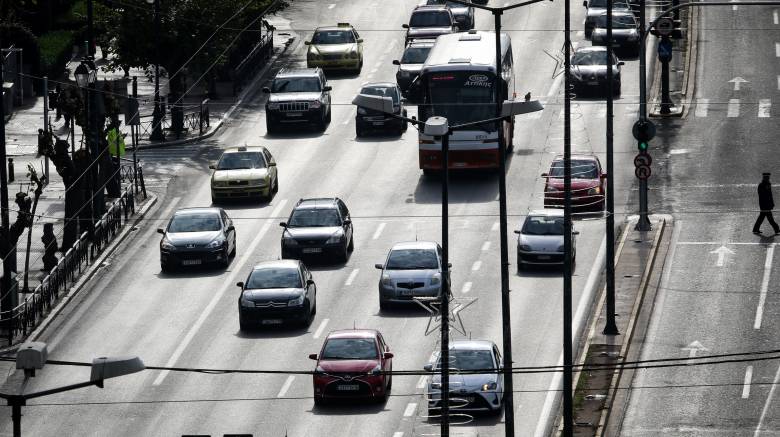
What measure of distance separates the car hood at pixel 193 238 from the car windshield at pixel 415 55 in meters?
21.8

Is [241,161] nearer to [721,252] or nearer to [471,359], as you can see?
[721,252]

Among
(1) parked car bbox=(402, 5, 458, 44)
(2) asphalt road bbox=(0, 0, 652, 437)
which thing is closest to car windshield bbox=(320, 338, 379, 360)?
(2) asphalt road bbox=(0, 0, 652, 437)

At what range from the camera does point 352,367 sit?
140 ft

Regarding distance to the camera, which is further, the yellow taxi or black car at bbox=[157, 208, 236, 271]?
the yellow taxi

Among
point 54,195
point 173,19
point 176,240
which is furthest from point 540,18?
point 176,240

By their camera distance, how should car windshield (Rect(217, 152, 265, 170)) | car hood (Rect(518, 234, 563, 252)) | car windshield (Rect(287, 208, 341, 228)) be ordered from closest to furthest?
1. car hood (Rect(518, 234, 563, 252))
2. car windshield (Rect(287, 208, 341, 228))
3. car windshield (Rect(217, 152, 265, 170))

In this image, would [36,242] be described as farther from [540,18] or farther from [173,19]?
[540,18]

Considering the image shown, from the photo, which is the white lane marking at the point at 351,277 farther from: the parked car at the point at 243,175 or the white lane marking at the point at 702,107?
the white lane marking at the point at 702,107

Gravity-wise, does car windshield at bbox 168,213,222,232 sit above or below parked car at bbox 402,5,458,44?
below

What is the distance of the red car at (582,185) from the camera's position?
5809 centimetres

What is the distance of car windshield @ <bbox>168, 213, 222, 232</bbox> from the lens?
54.1 m

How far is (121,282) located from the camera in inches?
2120

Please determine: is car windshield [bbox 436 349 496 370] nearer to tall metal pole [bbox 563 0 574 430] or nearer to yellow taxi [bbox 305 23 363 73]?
tall metal pole [bbox 563 0 574 430]

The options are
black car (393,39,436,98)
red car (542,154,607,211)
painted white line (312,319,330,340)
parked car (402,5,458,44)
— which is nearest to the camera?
painted white line (312,319,330,340)
